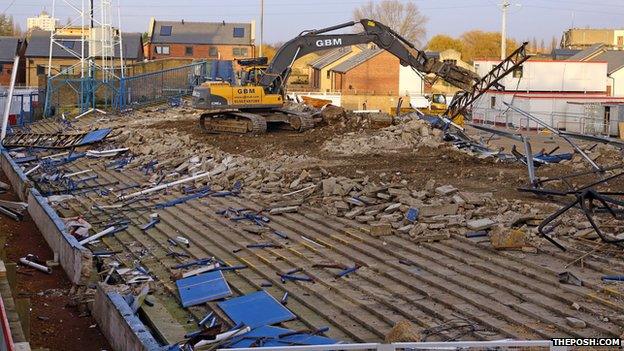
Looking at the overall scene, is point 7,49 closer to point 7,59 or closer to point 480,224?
point 7,59

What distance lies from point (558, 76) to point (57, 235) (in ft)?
153

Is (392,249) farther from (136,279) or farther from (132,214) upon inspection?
(132,214)

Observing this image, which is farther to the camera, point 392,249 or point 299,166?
point 299,166

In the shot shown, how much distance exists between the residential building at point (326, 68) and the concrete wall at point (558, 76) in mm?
18613

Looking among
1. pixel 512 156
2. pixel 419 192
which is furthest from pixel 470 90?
pixel 419 192

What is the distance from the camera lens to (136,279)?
13.9m

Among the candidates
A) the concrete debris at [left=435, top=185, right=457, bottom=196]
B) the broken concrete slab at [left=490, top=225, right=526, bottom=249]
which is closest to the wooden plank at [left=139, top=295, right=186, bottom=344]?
the broken concrete slab at [left=490, top=225, right=526, bottom=249]

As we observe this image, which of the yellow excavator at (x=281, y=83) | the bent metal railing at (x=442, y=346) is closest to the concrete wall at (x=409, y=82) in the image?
the yellow excavator at (x=281, y=83)

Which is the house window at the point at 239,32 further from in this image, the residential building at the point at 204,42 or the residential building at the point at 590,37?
the residential building at the point at 590,37

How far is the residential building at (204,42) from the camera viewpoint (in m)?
78.1

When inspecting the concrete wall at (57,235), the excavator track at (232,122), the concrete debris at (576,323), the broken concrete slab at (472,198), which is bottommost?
the concrete wall at (57,235)

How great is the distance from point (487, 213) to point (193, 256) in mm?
5089

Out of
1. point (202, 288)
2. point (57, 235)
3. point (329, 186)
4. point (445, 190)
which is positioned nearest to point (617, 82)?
point (329, 186)

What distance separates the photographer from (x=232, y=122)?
29.9 metres
